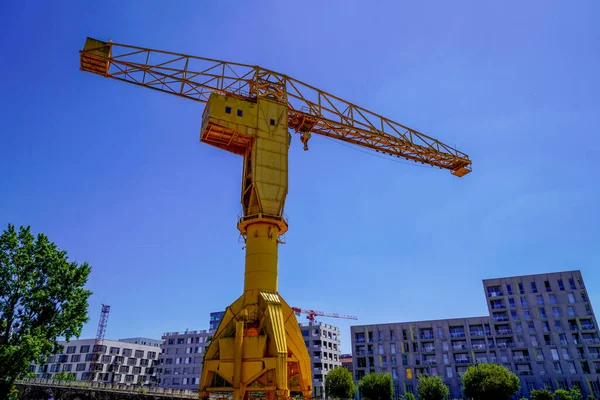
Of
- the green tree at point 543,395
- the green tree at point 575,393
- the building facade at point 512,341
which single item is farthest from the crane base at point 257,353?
the building facade at point 512,341

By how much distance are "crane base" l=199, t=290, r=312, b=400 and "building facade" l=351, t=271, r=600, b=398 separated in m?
55.8

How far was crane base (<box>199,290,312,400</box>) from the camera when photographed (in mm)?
17750

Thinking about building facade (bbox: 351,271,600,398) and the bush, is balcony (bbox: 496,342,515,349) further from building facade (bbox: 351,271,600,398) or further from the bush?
the bush

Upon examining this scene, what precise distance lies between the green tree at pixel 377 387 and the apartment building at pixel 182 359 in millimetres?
39573

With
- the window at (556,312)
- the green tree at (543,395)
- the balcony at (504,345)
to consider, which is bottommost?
the green tree at (543,395)

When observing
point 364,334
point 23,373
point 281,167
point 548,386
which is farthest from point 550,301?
point 23,373

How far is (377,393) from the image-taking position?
2314 inches

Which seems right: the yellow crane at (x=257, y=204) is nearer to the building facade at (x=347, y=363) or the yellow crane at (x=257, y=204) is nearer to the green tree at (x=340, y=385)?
the green tree at (x=340, y=385)

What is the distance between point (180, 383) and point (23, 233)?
68.8 meters

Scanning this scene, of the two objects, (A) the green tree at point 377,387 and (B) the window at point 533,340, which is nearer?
(A) the green tree at point 377,387

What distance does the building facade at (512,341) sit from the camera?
6162 centimetres

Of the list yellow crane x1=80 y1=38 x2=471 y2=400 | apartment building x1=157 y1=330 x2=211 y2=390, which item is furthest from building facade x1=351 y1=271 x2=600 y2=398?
yellow crane x1=80 y1=38 x2=471 y2=400

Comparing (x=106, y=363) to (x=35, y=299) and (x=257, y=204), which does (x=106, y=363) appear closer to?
(x=35, y=299)

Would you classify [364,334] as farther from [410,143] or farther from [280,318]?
[280,318]
